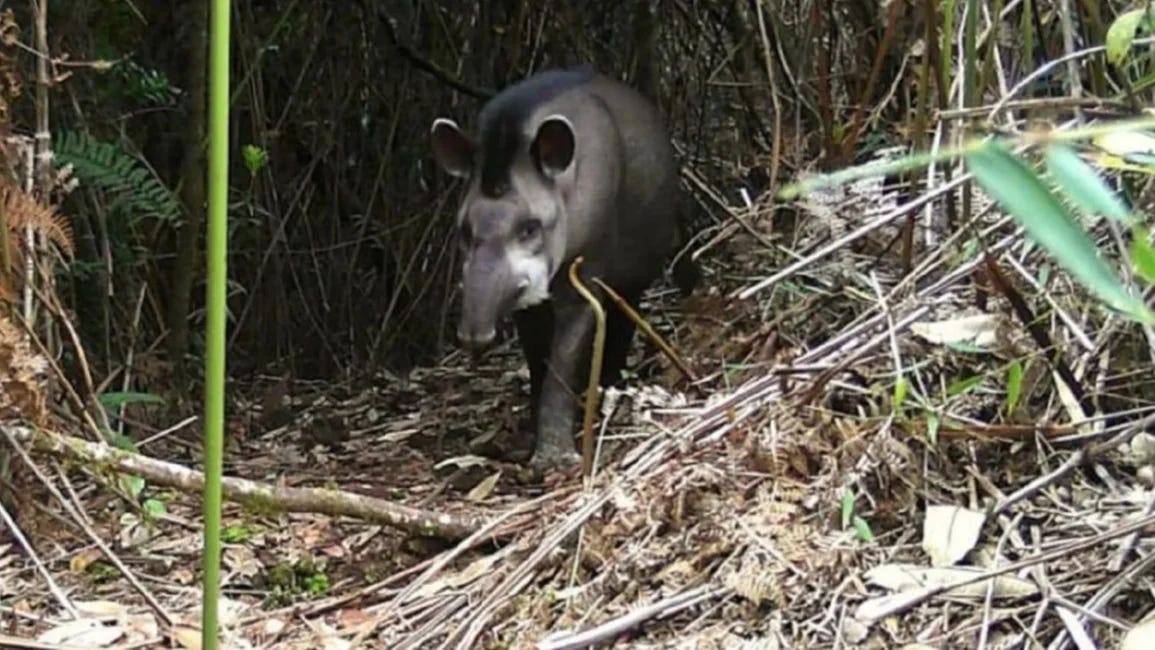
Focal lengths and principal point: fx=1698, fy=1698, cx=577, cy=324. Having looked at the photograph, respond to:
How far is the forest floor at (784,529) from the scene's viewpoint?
270 centimetres

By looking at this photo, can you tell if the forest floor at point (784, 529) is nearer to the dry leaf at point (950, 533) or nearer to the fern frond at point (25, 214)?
the dry leaf at point (950, 533)

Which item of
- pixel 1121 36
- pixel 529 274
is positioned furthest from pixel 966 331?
pixel 529 274

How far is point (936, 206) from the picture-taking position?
4.04 metres

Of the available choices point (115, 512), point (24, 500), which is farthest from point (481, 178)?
point (24, 500)

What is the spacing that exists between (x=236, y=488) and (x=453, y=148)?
2.02 m

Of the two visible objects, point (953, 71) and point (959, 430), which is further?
point (953, 71)

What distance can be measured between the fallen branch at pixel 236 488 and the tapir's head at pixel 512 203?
1.30 meters

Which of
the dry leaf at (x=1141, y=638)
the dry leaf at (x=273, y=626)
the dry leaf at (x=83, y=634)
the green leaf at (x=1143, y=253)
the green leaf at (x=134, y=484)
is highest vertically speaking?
the green leaf at (x=1143, y=253)

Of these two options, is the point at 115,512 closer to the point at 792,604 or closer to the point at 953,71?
the point at 792,604

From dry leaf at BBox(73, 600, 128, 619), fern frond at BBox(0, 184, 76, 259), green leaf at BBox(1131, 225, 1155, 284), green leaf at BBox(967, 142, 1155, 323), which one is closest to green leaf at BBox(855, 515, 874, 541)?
dry leaf at BBox(73, 600, 128, 619)

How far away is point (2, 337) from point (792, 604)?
170 cm

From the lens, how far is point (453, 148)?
531 centimetres

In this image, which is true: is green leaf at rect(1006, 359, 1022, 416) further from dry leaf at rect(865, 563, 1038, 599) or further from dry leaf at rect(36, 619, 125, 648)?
dry leaf at rect(36, 619, 125, 648)

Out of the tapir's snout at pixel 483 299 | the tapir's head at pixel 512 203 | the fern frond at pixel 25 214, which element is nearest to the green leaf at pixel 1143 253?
the fern frond at pixel 25 214
